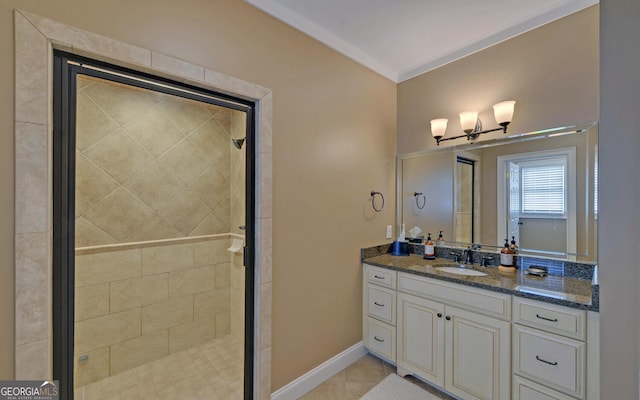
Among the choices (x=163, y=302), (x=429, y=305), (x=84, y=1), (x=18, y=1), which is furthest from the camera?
(x=163, y=302)

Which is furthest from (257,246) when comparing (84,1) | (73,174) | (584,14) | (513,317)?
(584,14)

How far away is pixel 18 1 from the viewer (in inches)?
43.0

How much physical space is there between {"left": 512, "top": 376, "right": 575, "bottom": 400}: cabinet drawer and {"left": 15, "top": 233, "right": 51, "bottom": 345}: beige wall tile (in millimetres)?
2385

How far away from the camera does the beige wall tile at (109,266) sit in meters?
1.70

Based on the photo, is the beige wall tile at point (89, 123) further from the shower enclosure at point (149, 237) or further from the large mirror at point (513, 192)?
the large mirror at point (513, 192)

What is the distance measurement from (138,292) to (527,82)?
3.41 m

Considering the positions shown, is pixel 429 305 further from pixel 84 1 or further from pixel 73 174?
pixel 84 1

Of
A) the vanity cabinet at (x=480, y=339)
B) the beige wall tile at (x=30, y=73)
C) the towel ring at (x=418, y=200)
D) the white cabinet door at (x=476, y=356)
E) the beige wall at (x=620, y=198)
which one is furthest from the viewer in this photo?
the towel ring at (x=418, y=200)

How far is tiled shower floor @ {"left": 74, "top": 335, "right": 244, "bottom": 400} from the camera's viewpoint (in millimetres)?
1911

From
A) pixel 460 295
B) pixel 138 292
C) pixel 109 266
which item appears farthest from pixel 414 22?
pixel 138 292

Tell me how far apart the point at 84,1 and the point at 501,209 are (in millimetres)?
2833

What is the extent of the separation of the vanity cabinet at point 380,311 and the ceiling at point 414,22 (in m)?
1.87

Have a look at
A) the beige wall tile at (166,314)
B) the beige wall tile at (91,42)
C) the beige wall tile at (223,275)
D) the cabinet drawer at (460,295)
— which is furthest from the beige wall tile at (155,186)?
the cabinet drawer at (460,295)

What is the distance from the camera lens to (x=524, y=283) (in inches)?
69.4
